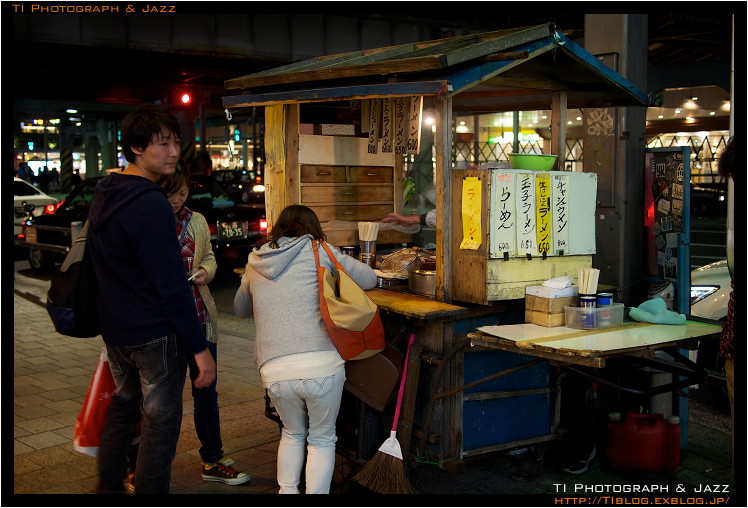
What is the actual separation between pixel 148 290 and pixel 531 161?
251 centimetres

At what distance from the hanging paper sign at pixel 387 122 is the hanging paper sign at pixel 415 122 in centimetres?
60

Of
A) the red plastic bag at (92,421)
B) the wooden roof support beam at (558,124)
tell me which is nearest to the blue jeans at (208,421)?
the red plastic bag at (92,421)

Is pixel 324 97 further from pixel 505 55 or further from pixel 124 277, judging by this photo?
pixel 124 277

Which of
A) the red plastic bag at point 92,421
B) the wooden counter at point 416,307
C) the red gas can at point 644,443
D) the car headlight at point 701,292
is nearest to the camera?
the red plastic bag at point 92,421

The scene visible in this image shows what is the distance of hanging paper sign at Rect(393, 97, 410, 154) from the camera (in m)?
5.10

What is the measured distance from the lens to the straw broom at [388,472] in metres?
4.19

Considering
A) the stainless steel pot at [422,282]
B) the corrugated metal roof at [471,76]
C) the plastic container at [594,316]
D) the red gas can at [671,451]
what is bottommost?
the red gas can at [671,451]

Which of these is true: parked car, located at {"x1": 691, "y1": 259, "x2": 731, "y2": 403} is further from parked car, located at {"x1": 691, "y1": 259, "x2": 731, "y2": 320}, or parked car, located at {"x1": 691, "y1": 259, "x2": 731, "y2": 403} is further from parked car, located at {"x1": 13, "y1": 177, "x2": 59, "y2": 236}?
parked car, located at {"x1": 13, "y1": 177, "x2": 59, "y2": 236}

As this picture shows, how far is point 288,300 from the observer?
3.92 metres

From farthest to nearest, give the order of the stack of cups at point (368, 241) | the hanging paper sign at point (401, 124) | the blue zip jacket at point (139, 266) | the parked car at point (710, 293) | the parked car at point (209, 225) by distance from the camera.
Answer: the parked car at point (209, 225)
the parked car at point (710, 293)
the stack of cups at point (368, 241)
the hanging paper sign at point (401, 124)
the blue zip jacket at point (139, 266)

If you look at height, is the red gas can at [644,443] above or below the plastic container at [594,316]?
below

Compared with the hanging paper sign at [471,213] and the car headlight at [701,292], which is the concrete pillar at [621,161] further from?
the hanging paper sign at [471,213]

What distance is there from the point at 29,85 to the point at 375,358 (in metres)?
29.2

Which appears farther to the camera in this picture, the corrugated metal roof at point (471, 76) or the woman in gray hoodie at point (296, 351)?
the corrugated metal roof at point (471, 76)
